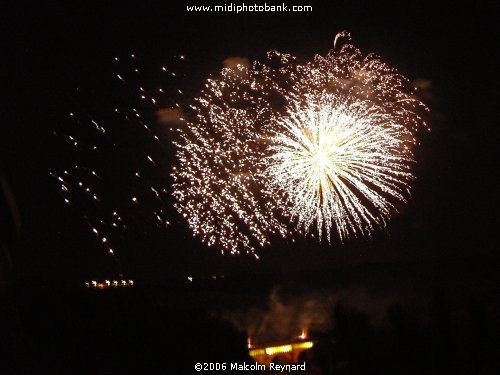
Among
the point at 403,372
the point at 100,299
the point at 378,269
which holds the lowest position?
the point at 403,372

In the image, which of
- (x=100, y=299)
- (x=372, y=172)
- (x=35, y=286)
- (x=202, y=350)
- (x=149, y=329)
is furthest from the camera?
(x=35, y=286)

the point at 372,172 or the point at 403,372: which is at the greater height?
the point at 372,172

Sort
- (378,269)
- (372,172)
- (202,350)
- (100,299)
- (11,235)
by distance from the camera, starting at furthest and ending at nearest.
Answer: (378,269) → (100,299) → (202,350) → (372,172) → (11,235)

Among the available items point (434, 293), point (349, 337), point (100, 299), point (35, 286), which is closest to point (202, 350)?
point (100, 299)

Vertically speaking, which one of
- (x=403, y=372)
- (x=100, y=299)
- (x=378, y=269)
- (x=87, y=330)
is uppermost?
(x=378, y=269)

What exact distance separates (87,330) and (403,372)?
1118 centimetres

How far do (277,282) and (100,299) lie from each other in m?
9.46

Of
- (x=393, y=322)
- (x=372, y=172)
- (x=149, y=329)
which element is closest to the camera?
(x=372, y=172)

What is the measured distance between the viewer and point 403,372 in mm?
21172

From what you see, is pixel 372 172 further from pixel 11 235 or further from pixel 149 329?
pixel 11 235

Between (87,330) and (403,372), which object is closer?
(87,330)

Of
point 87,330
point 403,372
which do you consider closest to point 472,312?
point 403,372

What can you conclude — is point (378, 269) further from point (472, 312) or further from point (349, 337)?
point (349, 337)

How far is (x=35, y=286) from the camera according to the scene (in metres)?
23.1
